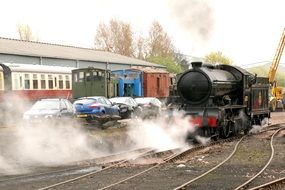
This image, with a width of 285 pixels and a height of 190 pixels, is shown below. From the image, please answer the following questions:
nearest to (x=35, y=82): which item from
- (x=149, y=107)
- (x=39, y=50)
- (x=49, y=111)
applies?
(x=149, y=107)

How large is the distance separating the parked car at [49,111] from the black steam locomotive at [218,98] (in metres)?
5.38

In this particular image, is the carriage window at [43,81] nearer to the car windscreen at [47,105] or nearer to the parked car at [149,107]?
the parked car at [149,107]

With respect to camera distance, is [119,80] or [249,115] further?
[119,80]

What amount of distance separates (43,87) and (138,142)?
13.0 meters

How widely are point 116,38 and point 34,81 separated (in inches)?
1585

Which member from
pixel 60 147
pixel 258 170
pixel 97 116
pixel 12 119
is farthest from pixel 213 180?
pixel 12 119

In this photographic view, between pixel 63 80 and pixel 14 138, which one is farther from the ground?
pixel 63 80

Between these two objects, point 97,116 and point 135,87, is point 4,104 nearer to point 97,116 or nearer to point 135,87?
point 97,116

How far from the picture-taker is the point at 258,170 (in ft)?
35.2

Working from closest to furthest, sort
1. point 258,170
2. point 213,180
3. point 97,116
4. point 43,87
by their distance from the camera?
point 213,180, point 258,170, point 97,116, point 43,87

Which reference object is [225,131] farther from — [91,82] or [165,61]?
[165,61]

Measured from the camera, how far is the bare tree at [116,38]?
209ft

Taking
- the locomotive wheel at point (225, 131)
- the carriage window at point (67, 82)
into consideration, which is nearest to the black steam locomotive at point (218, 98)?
the locomotive wheel at point (225, 131)

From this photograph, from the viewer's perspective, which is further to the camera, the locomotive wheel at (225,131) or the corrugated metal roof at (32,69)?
the corrugated metal roof at (32,69)
